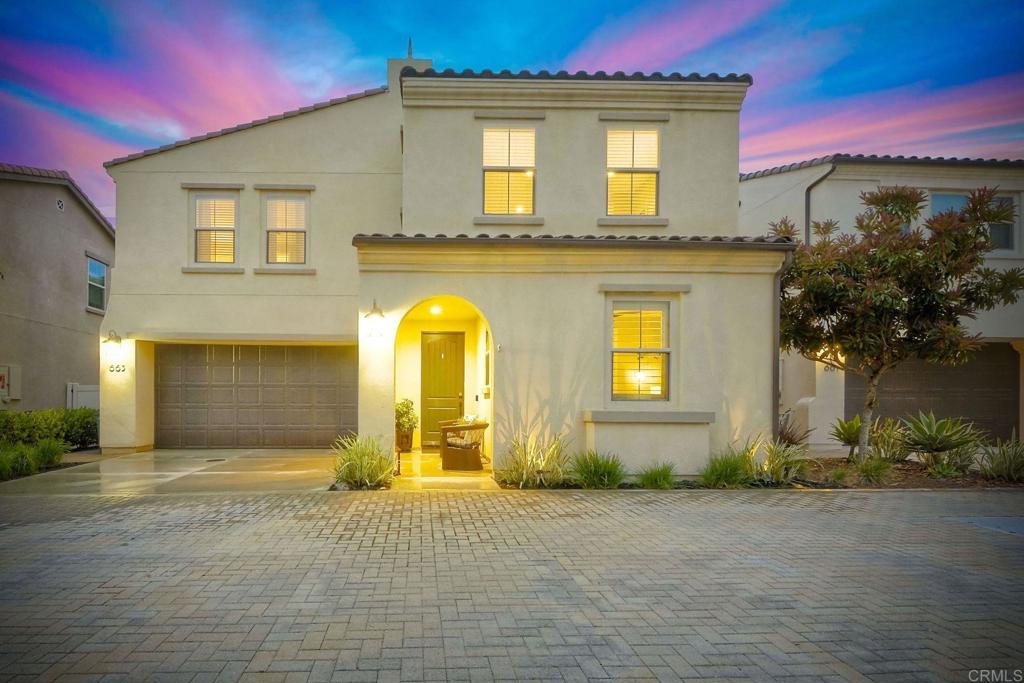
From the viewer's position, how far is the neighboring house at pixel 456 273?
10.5 m

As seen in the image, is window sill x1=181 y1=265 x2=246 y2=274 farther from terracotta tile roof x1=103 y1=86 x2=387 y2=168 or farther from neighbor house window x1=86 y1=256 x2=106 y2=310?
neighbor house window x1=86 y1=256 x2=106 y2=310

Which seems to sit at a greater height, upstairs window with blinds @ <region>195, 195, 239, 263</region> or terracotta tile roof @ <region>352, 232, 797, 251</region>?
upstairs window with blinds @ <region>195, 195, 239, 263</region>

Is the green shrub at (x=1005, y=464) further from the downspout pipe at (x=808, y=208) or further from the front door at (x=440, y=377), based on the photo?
the front door at (x=440, y=377)

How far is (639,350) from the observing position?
35.5 ft

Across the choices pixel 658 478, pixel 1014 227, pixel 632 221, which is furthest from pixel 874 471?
pixel 1014 227

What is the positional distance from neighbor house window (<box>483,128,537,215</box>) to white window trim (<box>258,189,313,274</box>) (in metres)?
4.70

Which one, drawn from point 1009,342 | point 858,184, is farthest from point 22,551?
point 1009,342

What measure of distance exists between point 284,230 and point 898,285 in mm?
12778

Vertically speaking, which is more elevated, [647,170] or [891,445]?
[647,170]

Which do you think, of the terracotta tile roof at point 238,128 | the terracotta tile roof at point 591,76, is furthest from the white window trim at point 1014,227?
the terracotta tile roof at point 238,128

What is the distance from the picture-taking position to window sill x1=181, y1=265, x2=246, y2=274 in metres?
13.9

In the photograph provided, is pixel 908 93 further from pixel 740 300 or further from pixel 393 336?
pixel 393 336

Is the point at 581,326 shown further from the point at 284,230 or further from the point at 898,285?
the point at 284,230

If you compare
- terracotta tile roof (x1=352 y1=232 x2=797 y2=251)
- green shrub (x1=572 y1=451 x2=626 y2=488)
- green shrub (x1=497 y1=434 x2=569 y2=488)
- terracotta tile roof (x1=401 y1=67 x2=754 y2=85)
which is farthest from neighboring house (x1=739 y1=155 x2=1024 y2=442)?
green shrub (x1=497 y1=434 x2=569 y2=488)
